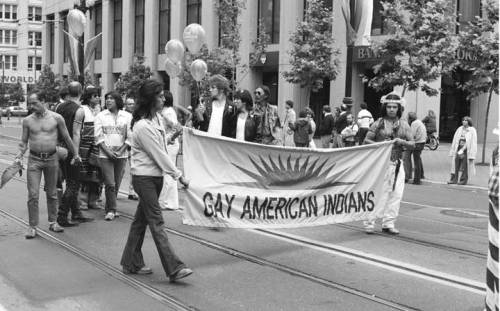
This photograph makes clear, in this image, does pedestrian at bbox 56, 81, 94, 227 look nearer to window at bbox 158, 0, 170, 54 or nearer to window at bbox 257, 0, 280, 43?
window at bbox 257, 0, 280, 43

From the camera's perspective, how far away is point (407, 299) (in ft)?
18.8

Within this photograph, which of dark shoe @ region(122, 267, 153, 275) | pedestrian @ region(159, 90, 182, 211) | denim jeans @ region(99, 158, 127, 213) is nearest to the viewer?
dark shoe @ region(122, 267, 153, 275)

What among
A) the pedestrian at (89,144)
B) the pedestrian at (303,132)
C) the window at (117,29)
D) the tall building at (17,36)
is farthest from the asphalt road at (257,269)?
the tall building at (17,36)

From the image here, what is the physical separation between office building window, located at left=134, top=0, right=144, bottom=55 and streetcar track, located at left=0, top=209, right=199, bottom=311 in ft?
132

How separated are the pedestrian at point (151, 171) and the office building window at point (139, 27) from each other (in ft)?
138

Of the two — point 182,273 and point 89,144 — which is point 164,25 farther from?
point 182,273

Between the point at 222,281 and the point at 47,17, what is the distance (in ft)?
210

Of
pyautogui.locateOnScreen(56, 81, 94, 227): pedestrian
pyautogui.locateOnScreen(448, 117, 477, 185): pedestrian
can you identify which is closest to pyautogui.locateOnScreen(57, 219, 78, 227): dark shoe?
pyautogui.locateOnScreen(56, 81, 94, 227): pedestrian

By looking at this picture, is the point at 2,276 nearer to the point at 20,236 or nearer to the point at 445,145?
the point at 20,236

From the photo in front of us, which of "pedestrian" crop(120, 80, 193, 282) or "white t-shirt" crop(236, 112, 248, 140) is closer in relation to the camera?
"pedestrian" crop(120, 80, 193, 282)

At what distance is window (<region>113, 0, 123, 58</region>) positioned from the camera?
5069 cm

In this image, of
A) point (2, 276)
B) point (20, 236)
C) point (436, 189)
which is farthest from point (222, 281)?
point (436, 189)

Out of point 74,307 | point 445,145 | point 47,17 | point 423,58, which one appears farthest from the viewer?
point 47,17

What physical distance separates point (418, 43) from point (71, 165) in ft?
48.8
